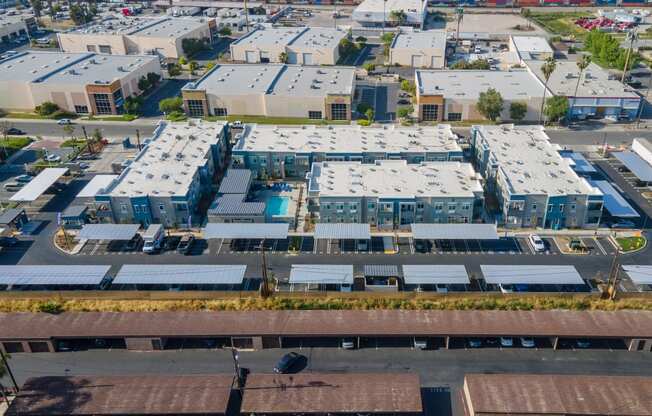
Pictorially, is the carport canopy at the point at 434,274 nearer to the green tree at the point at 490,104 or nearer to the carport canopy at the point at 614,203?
the carport canopy at the point at 614,203

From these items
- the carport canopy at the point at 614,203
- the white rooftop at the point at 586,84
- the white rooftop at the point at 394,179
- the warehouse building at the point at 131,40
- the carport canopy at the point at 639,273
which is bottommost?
the carport canopy at the point at 639,273

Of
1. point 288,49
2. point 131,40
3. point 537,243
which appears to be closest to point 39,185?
point 537,243

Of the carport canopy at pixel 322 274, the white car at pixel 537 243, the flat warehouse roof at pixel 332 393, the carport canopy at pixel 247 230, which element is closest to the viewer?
the flat warehouse roof at pixel 332 393

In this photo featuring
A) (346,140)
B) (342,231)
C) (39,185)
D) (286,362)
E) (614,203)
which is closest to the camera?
(286,362)

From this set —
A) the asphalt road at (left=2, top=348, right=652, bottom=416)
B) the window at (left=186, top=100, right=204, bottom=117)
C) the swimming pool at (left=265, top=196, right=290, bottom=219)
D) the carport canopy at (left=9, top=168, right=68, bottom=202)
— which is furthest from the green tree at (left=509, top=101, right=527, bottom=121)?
the carport canopy at (left=9, top=168, right=68, bottom=202)

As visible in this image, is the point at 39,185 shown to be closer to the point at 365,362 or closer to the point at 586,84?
the point at 365,362

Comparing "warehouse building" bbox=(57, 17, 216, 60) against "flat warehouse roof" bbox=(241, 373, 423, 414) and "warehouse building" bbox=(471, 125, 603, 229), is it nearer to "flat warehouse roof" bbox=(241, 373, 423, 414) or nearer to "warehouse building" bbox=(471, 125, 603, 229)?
"warehouse building" bbox=(471, 125, 603, 229)

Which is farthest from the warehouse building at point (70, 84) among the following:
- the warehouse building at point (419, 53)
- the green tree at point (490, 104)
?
the green tree at point (490, 104)
